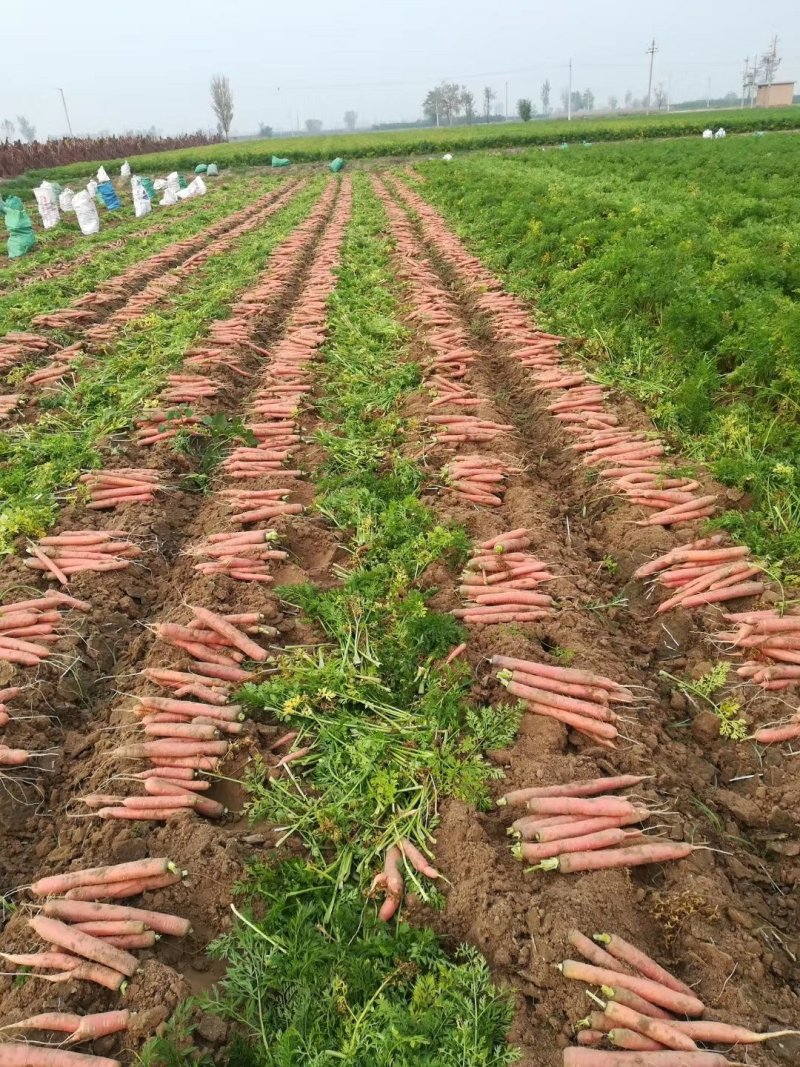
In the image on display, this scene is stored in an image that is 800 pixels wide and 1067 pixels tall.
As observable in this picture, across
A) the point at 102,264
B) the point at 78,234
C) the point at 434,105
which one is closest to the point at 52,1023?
the point at 102,264

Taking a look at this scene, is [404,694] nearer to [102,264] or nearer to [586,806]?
[586,806]

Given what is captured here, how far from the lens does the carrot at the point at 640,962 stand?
254 cm

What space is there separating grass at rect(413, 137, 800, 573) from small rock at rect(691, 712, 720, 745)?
151 cm

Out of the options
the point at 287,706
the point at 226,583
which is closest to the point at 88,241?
the point at 226,583

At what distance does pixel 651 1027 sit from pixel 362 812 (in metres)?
1.47

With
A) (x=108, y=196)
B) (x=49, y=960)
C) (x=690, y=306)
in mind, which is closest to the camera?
(x=49, y=960)

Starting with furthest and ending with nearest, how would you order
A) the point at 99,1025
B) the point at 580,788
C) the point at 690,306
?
the point at 690,306
the point at 580,788
the point at 99,1025

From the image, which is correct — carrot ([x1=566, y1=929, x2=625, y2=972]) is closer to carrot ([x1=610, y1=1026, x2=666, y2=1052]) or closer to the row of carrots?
carrot ([x1=610, y1=1026, x2=666, y2=1052])

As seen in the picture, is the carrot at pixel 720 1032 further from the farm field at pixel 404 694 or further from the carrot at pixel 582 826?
the carrot at pixel 582 826

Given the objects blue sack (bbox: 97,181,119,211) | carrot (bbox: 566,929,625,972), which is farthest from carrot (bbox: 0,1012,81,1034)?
blue sack (bbox: 97,181,119,211)

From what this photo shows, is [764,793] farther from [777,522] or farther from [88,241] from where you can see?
[88,241]

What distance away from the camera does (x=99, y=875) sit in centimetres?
298

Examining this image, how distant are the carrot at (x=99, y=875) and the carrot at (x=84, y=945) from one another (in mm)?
172

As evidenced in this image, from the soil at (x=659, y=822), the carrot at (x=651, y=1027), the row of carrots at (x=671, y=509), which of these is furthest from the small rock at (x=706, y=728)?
the carrot at (x=651, y=1027)
